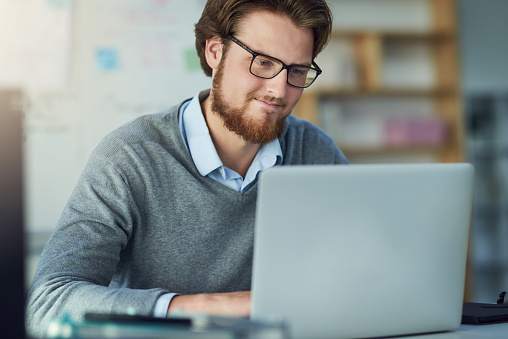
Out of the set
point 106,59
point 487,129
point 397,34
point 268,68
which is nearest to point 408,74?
point 397,34

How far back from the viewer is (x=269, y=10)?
1567 mm

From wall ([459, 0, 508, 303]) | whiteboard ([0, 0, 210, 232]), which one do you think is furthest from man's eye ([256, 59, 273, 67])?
wall ([459, 0, 508, 303])

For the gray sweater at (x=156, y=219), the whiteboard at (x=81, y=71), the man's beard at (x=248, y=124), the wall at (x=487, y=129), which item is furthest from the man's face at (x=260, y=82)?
the wall at (x=487, y=129)

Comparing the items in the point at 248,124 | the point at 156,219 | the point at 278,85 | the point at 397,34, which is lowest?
the point at 156,219

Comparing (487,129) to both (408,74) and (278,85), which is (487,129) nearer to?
(408,74)

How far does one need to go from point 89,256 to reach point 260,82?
0.62 m

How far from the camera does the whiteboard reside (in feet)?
9.02

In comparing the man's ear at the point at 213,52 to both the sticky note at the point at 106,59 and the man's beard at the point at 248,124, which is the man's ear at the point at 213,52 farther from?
the sticky note at the point at 106,59

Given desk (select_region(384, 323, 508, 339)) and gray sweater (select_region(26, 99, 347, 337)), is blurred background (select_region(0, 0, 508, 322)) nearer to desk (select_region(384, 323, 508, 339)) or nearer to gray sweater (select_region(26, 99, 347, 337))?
gray sweater (select_region(26, 99, 347, 337))

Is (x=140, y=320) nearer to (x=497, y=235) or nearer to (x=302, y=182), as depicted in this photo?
(x=302, y=182)

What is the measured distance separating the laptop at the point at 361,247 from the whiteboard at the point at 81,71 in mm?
2081

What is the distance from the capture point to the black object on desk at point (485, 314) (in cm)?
118

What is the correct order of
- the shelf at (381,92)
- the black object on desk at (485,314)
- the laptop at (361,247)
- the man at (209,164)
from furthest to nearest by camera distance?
the shelf at (381,92) < the man at (209,164) < the black object on desk at (485,314) < the laptop at (361,247)

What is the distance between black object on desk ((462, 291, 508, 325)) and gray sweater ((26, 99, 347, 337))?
0.56 meters
